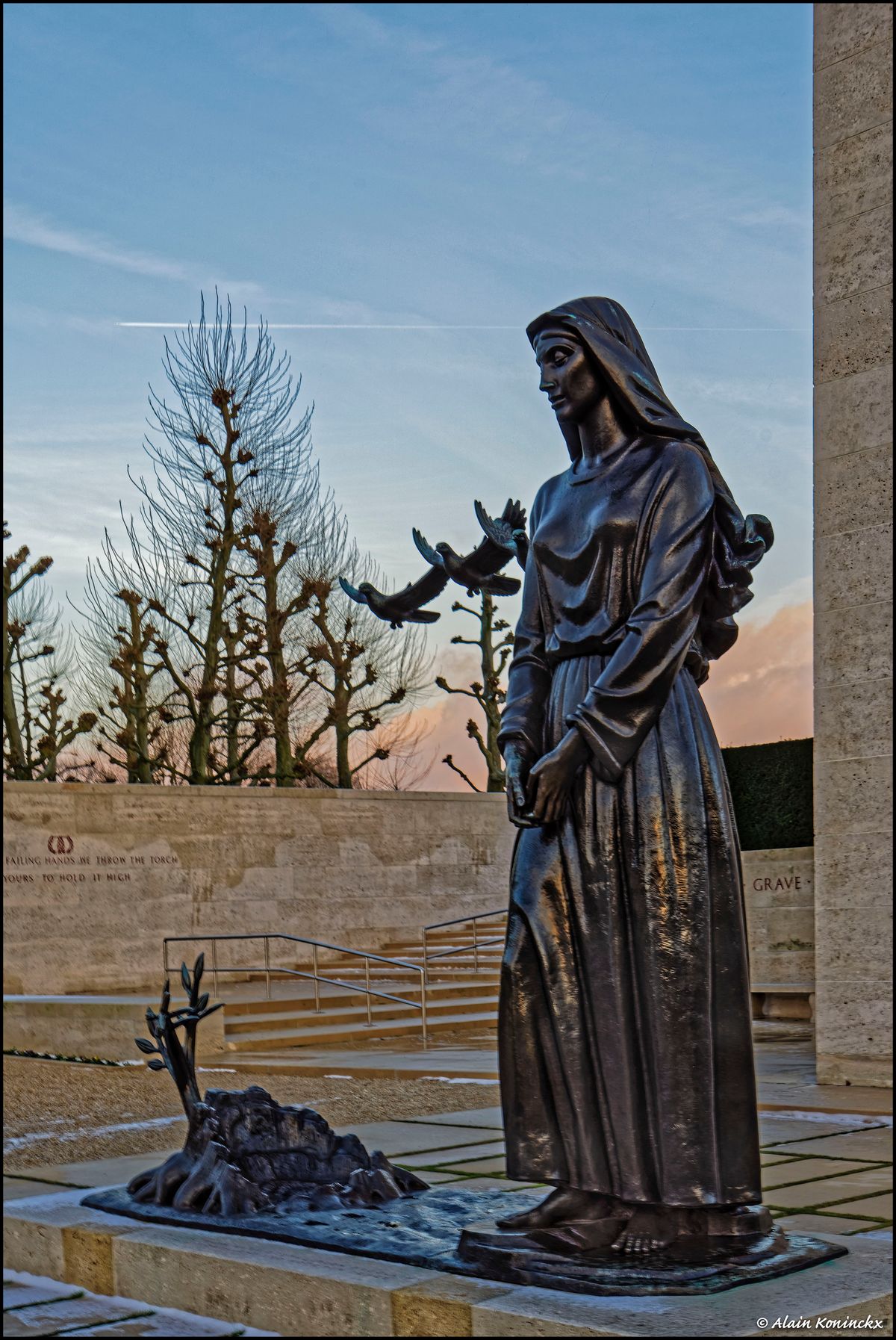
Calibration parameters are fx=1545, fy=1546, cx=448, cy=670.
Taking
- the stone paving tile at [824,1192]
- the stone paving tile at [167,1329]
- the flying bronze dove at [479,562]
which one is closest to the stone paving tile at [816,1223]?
the stone paving tile at [824,1192]

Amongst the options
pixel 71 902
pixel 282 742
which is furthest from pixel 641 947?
pixel 282 742

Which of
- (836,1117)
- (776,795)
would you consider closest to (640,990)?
(836,1117)

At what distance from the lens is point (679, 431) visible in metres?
4.09

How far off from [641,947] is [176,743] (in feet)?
87.1

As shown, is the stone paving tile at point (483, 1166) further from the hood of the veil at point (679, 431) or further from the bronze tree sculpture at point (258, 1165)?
the hood of the veil at point (679, 431)

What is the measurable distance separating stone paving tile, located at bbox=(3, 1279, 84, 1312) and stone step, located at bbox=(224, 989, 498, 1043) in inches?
362

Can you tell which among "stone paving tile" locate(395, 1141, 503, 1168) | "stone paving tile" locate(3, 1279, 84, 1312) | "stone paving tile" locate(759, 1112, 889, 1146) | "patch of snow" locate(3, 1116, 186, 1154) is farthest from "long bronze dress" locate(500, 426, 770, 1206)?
"patch of snow" locate(3, 1116, 186, 1154)

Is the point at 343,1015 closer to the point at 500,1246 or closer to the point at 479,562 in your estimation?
the point at 479,562

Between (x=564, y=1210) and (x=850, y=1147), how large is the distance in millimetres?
2825

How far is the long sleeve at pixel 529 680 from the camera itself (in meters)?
4.09

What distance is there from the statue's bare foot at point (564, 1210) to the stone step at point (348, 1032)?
9846 mm

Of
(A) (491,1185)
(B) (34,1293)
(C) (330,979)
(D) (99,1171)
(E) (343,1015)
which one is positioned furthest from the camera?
(C) (330,979)

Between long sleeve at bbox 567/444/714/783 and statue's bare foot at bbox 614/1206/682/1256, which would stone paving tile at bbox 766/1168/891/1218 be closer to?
statue's bare foot at bbox 614/1206/682/1256

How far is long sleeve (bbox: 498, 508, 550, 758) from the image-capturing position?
4094 mm
